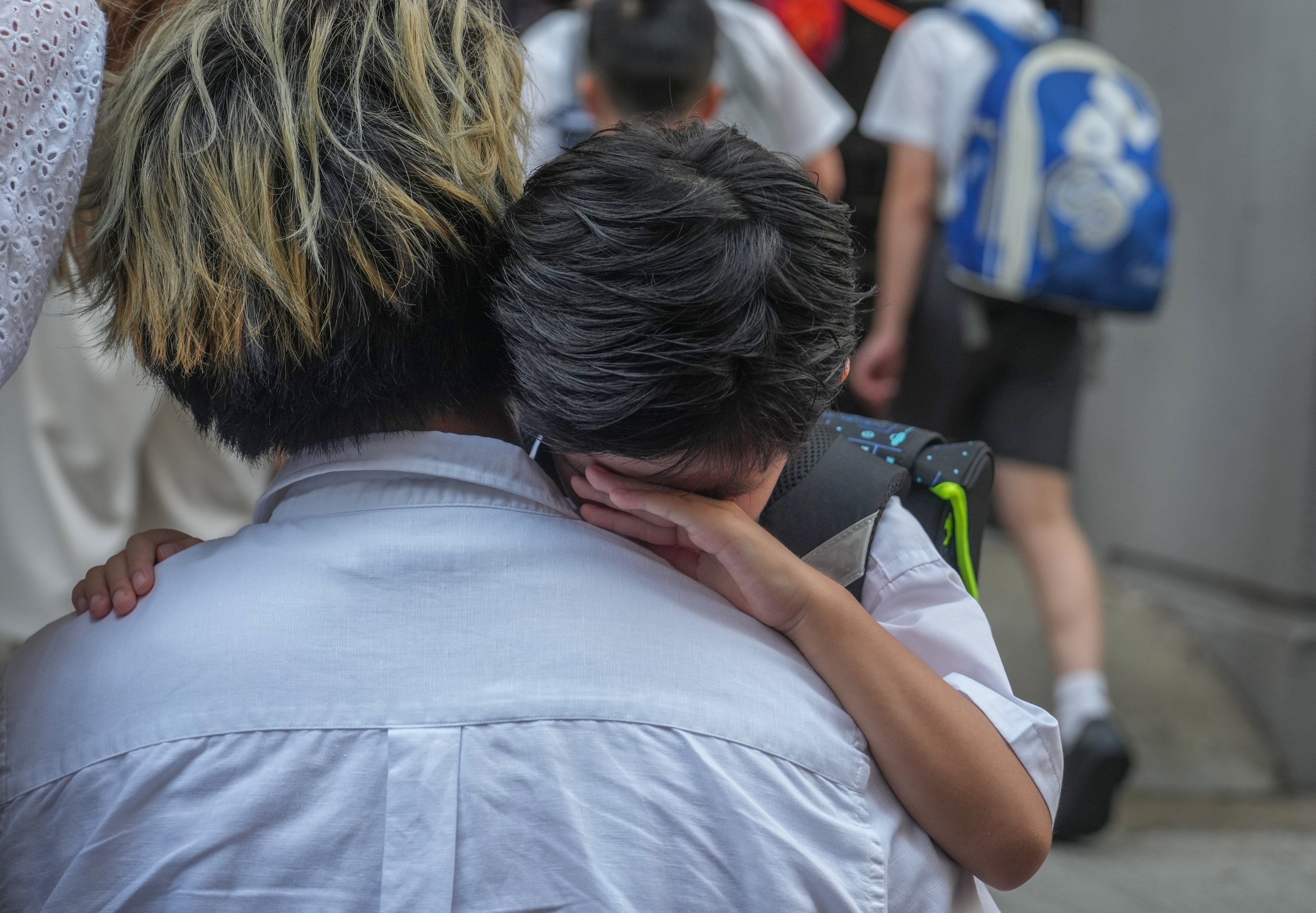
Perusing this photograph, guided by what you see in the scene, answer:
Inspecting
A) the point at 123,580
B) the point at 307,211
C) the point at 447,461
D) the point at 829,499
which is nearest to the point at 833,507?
the point at 829,499

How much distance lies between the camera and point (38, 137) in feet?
3.33

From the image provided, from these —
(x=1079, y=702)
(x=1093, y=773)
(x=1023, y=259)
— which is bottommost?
(x=1093, y=773)

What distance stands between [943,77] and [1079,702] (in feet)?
5.51

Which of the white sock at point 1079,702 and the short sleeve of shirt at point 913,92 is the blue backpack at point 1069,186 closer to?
the short sleeve of shirt at point 913,92

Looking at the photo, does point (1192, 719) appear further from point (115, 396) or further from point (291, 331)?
point (291, 331)

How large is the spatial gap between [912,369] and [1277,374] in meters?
1.32

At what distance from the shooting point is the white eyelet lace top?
99cm

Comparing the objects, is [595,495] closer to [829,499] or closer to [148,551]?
[829,499]

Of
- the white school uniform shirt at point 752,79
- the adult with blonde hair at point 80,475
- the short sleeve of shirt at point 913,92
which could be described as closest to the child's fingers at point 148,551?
the adult with blonde hair at point 80,475

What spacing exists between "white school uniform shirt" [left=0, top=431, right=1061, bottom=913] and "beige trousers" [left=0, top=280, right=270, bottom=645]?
135 centimetres

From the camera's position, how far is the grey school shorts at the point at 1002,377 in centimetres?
312

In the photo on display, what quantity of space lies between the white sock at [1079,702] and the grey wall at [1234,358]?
3.48ft

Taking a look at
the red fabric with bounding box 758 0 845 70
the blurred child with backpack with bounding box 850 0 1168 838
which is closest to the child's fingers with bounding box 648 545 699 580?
the blurred child with backpack with bounding box 850 0 1168 838

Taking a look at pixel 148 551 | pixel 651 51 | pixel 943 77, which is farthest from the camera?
pixel 943 77
